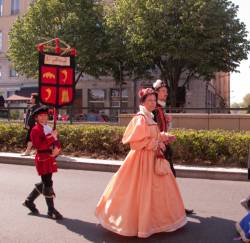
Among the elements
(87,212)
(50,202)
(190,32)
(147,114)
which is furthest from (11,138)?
(190,32)

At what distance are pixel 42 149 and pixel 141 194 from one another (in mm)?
1691

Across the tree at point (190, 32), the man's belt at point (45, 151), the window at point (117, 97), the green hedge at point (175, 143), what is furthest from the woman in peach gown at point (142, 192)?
the window at point (117, 97)

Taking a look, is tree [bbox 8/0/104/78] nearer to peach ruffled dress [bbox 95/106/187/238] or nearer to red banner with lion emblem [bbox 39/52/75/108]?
red banner with lion emblem [bbox 39/52/75/108]

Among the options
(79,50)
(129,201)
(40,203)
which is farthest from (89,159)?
(79,50)

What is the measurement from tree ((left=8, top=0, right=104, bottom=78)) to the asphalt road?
2494 centimetres

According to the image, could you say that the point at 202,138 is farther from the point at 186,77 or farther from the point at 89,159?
the point at 186,77

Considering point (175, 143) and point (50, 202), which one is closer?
point (50, 202)

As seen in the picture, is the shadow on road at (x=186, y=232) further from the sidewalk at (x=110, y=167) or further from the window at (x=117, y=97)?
the window at (x=117, y=97)

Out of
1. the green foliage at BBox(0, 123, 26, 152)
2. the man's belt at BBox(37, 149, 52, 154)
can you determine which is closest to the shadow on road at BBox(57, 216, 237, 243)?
the man's belt at BBox(37, 149, 52, 154)

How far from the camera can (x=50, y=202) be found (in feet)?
21.0

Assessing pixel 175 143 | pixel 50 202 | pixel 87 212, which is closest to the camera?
pixel 50 202

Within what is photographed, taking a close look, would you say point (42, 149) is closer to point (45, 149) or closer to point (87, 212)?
point (45, 149)

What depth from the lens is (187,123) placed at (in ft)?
53.2

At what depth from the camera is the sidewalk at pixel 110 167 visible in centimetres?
976
